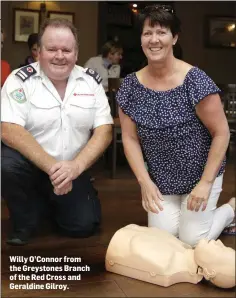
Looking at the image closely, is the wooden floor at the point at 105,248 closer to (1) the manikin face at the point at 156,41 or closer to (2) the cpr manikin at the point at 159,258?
(2) the cpr manikin at the point at 159,258

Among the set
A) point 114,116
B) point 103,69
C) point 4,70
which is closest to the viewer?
point 4,70

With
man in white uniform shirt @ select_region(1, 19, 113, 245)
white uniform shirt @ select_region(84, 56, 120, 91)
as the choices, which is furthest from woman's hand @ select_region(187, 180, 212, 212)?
white uniform shirt @ select_region(84, 56, 120, 91)

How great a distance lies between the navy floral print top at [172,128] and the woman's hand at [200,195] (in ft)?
0.16

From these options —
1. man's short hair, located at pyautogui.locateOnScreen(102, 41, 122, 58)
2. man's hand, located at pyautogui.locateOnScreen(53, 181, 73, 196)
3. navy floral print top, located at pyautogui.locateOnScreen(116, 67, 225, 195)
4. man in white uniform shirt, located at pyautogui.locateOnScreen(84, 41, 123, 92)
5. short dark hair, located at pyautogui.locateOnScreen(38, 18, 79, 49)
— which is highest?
short dark hair, located at pyautogui.locateOnScreen(38, 18, 79, 49)

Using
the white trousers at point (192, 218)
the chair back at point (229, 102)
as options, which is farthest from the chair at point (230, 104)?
the white trousers at point (192, 218)

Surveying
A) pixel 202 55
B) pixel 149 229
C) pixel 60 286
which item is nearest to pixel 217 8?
pixel 202 55

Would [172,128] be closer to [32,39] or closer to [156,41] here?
[156,41]

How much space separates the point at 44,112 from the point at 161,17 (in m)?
0.29

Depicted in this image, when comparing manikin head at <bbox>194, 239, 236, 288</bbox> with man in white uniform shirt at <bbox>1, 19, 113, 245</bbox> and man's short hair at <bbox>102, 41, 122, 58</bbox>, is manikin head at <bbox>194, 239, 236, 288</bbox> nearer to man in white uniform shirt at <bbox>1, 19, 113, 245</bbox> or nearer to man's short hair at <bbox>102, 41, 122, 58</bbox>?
man in white uniform shirt at <bbox>1, 19, 113, 245</bbox>

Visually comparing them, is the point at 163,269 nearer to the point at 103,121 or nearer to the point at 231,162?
the point at 231,162

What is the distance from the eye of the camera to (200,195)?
867mm

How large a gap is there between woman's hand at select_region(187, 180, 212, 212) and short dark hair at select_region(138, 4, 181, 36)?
259 mm

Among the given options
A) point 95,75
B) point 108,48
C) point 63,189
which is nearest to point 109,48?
point 108,48

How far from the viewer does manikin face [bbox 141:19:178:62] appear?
0.82m
